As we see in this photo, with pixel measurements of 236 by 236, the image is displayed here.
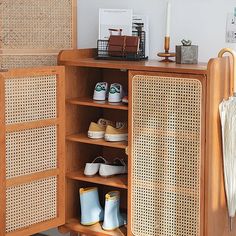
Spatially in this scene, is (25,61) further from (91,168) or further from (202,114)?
(202,114)

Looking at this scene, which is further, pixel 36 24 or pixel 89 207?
pixel 36 24

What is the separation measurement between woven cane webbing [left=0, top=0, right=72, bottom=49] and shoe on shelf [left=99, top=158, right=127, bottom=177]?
27.7 inches

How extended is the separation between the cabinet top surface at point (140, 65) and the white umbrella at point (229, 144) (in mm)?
190

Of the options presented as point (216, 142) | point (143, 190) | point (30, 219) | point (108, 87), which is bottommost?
point (30, 219)

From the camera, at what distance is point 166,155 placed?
2.48 metres

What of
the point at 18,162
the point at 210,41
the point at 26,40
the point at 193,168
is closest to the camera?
the point at 193,168

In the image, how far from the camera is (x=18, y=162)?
2578mm

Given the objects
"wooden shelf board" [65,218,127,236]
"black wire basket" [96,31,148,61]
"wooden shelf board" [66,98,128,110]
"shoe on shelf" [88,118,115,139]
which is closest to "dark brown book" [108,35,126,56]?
"black wire basket" [96,31,148,61]

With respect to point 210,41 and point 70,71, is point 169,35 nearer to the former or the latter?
point 210,41

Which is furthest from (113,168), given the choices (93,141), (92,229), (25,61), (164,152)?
(25,61)

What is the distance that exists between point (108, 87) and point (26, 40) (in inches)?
20.0

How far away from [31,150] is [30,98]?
0.24m

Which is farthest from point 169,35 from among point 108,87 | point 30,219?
point 30,219

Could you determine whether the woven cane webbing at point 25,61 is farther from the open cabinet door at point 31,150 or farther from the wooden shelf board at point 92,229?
the wooden shelf board at point 92,229
